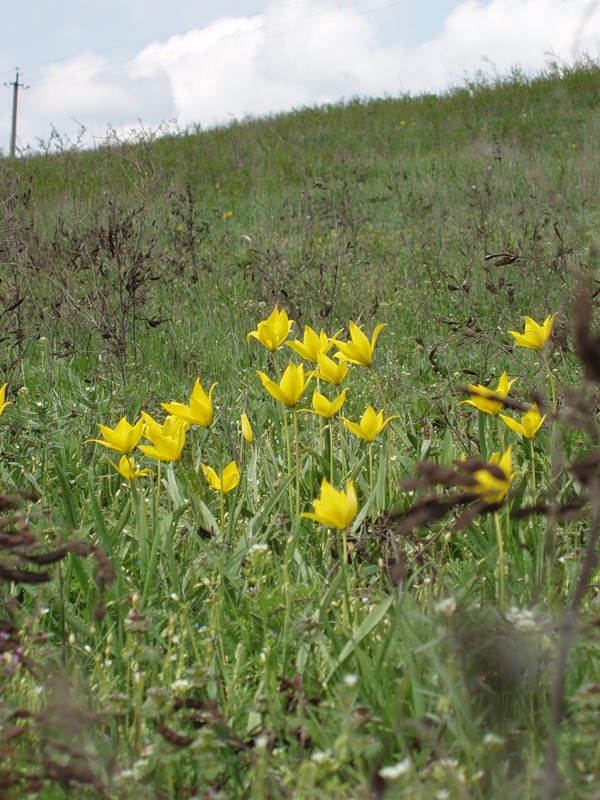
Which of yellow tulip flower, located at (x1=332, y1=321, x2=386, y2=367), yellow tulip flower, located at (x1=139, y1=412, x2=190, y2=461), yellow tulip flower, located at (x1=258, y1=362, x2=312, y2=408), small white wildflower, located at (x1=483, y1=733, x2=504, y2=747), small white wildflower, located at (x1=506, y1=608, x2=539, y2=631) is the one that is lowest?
small white wildflower, located at (x1=483, y1=733, x2=504, y2=747)

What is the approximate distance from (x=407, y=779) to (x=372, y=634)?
58 centimetres

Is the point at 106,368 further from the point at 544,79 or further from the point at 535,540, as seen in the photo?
the point at 544,79

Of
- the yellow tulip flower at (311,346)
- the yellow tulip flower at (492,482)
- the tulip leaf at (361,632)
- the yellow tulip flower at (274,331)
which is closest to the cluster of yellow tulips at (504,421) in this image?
the yellow tulip flower at (492,482)

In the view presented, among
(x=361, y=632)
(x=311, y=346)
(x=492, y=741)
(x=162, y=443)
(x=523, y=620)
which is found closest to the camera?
(x=492, y=741)

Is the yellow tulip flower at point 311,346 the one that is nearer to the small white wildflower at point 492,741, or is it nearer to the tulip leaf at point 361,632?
the tulip leaf at point 361,632

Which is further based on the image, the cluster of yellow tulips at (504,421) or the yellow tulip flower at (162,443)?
the yellow tulip flower at (162,443)

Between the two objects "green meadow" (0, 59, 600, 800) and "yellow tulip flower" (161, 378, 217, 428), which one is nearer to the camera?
"green meadow" (0, 59, 600, 800)

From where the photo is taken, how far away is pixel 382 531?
1.81 m

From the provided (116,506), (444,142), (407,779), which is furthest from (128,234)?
(444,142)

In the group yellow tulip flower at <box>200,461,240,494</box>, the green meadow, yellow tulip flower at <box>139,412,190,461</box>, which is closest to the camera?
the green meadow

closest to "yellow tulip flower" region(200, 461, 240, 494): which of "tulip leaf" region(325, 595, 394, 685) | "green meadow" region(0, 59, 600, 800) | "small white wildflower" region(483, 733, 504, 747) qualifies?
"green meadow" region(0, 59, 600, 800)

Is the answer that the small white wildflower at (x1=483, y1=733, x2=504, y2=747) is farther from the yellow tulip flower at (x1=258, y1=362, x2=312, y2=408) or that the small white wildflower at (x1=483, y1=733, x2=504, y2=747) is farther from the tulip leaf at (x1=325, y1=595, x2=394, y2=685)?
the yellow tulip flower at (x1=258, y1=362, x2=312, y2=408)

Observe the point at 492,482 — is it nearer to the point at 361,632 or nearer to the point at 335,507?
the point at 335,507

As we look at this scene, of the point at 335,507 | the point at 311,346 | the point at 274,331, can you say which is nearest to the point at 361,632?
the point at 335,507
